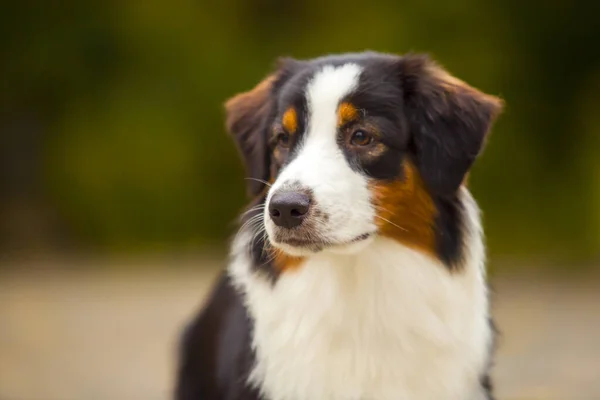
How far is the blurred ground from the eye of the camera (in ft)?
21.2

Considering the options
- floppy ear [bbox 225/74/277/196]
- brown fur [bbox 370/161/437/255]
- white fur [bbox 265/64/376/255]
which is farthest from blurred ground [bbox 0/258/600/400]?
white fur [bbox 265/64/376/255]

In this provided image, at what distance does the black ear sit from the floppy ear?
71cm

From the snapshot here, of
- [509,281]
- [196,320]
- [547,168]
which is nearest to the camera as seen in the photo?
[196,320]

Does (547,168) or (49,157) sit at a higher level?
(547,168)

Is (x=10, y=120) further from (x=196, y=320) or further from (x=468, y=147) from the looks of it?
(x=468, y=147)

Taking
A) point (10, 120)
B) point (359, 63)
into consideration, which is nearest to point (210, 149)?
point (10, 120)

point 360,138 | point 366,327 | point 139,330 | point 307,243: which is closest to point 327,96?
point 360,138

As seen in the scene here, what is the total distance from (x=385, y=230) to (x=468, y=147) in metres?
0.53

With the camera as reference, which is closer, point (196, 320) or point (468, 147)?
point (468, 147)

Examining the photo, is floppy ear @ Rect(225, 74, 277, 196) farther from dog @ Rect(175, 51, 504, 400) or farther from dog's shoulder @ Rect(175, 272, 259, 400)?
dog's shoulder @ Rect(175, 272, 259, 400)

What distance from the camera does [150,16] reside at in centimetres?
1132

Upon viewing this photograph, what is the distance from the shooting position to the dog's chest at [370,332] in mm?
3875

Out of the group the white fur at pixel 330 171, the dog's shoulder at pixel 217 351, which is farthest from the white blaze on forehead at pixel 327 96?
the dog's shoulder at pixel 217 351

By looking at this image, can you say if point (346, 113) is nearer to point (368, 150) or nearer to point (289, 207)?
point (368, 150)
